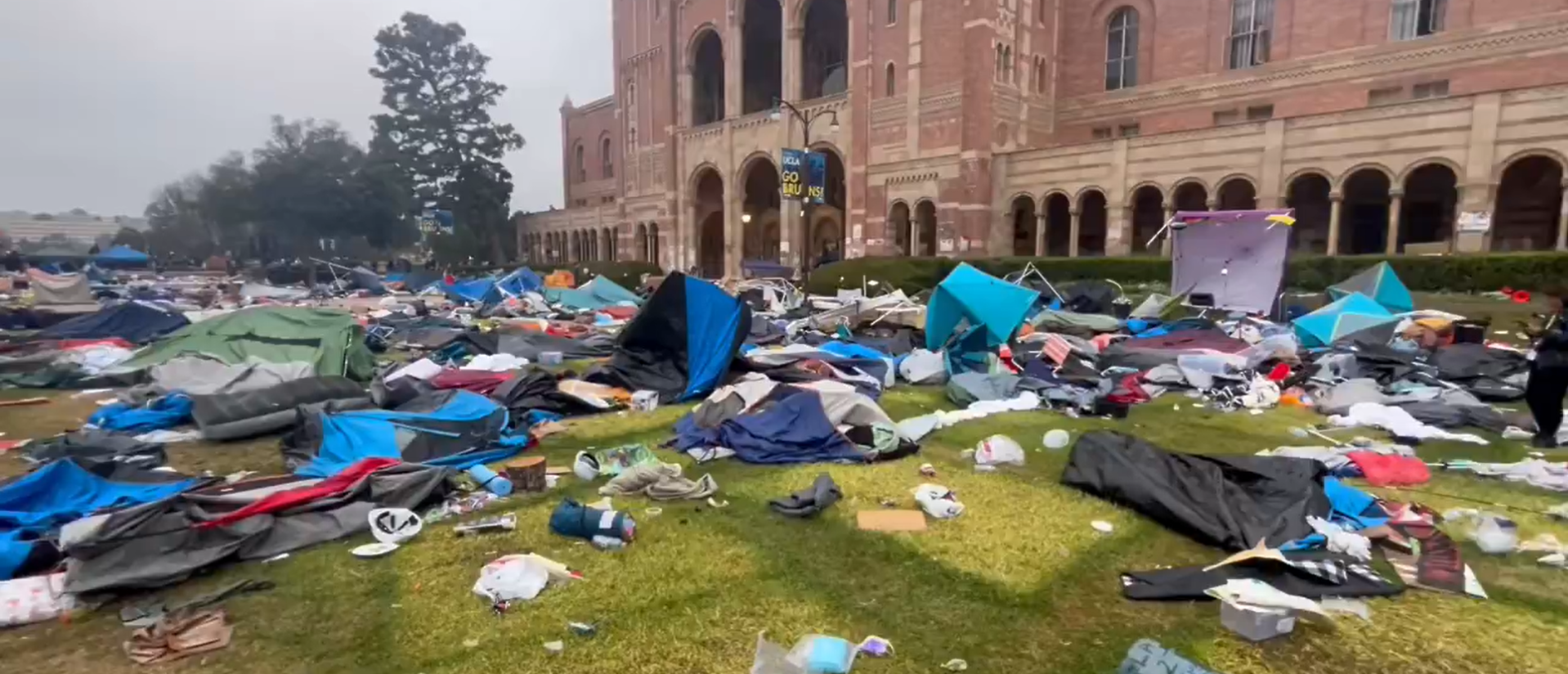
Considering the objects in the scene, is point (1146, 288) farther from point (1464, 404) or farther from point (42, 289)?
point (42, 289)

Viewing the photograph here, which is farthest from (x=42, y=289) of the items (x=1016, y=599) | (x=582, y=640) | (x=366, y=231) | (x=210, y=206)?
(x=210, y=206)

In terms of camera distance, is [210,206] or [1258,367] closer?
[1258,367]

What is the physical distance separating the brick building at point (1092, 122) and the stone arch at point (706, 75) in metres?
0.12

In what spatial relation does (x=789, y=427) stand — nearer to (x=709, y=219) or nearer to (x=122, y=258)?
(x=709, y=219)

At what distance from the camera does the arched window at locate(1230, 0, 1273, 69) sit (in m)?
Result: 25.2

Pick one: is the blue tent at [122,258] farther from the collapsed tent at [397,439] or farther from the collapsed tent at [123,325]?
the collapsed tent at [397,439]

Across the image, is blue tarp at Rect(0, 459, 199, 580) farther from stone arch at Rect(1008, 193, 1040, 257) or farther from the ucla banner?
stone arch at Rect(1008, 193, 1040, 257)

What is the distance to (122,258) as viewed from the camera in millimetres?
42875

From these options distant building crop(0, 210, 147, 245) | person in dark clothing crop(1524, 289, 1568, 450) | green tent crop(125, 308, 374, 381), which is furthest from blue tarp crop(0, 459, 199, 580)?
distant building crop(0, 210, 147, 245)

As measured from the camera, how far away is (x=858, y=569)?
166 inches

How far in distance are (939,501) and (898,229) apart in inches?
1054

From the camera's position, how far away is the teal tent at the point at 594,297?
20.1 metres

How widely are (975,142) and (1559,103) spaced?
49.6 feet

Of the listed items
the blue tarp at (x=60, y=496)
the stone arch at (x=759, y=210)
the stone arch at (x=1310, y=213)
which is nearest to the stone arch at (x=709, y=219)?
the stone arch at (x=759, y=210)
